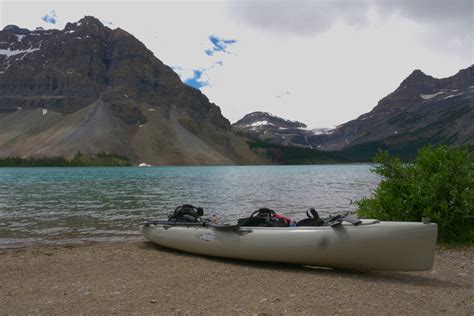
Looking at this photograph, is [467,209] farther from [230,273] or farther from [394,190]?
[230,273]

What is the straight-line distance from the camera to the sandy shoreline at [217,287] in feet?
26.3

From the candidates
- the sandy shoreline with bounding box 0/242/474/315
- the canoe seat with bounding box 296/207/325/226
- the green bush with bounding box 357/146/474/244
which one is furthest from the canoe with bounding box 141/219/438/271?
the green bush with bounding box 357/146/474/244

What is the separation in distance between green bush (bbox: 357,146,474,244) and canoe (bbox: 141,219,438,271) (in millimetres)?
3236

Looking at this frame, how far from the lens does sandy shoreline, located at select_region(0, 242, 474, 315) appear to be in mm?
8008

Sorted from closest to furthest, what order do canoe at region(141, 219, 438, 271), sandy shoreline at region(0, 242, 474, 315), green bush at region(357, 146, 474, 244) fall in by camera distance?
sandy shoreline at region(0, 242, 474, 315), canoe at region(141, 219, 438, 271), green bush at region(357, 146, 474, 244)

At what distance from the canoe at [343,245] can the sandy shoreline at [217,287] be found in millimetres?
373

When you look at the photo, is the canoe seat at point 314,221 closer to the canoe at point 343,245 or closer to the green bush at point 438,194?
the canoe at point 343,245

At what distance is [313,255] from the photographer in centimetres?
1073

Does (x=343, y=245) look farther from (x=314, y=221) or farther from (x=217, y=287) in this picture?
(x=217, y=287)

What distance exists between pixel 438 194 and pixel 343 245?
16.5ft

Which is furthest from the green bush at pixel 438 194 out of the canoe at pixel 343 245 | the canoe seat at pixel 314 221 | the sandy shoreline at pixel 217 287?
the canoe seat at pixel 314 221

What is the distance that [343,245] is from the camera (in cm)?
1029

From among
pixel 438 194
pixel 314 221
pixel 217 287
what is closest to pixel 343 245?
pixel 314 221

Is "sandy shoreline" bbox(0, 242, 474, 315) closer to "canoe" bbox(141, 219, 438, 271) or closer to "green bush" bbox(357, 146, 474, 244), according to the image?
"canoe" bbox(141, 219, 438, 271)
